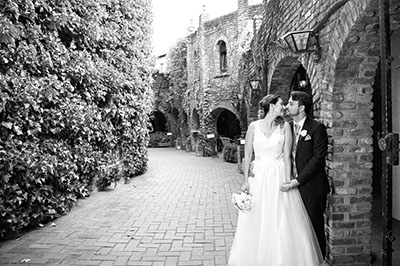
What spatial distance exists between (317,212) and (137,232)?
8.18 feet

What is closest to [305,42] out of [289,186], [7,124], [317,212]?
[289,186]

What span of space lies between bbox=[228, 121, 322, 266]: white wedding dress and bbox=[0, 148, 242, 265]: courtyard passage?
1.86 feet

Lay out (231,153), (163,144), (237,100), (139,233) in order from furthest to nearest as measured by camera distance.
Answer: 1. (163,144)
2. (237,100)
3. (231,153)
4. (139,233)

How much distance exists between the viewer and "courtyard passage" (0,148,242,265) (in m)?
3.54

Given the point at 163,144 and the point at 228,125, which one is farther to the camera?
the point at 163,144

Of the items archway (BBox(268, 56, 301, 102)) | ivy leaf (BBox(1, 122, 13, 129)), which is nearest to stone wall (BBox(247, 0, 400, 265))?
archway (BBox(268, 56, 301, 102))

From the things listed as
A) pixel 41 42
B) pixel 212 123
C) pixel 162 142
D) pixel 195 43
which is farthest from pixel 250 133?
pixel 162 142

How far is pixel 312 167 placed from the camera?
3000mm

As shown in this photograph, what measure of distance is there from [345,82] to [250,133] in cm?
111

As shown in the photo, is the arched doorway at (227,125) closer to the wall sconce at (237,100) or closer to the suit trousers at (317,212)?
the wall sconce at (237,100)

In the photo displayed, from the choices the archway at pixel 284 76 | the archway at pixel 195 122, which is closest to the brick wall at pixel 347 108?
the archway at pixel 284 76

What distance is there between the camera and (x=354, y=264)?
324 centimetres

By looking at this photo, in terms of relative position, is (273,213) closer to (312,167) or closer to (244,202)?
(244,202)

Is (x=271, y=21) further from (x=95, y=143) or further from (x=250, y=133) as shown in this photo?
(x=95, y=143)
